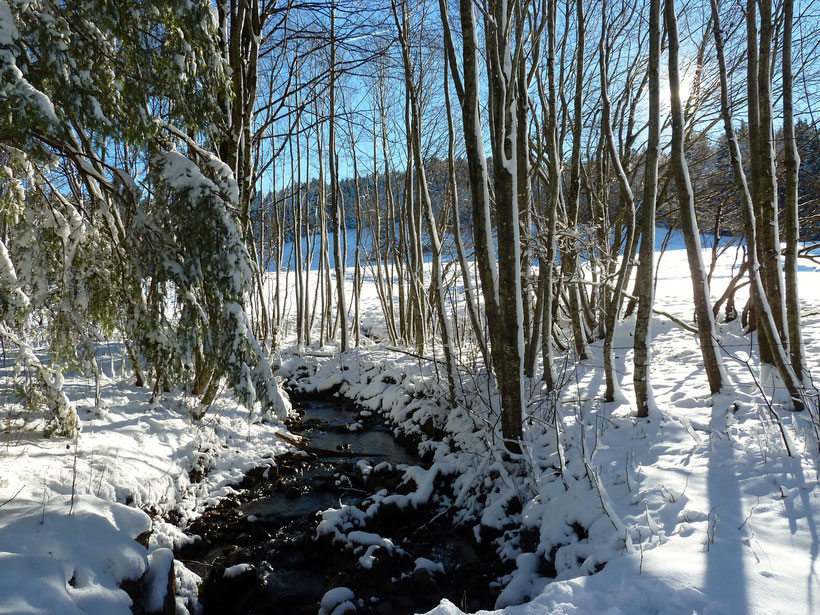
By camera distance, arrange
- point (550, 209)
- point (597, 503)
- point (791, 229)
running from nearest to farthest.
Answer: point (597, 503)
point (791, 229)
point (550, 209)

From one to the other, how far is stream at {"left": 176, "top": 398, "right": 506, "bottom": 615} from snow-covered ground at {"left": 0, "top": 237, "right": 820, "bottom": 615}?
0.96 ft

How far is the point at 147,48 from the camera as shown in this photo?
136 inches

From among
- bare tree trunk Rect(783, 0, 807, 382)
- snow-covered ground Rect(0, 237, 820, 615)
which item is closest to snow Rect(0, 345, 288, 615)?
snow-covered ground Rect(0, 237, 820, 615)

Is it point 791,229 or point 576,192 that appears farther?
point 576,192

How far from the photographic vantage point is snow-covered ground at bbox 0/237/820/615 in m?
2.28

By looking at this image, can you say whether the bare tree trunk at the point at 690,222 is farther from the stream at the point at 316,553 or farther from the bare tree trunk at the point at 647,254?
the stream at the point at 316,553

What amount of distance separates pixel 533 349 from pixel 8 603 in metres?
5.68

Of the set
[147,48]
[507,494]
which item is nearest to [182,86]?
[147,48]

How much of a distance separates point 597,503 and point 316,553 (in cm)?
268

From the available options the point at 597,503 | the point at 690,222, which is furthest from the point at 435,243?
the point at 597,503

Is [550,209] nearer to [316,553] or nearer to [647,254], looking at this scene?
[647,254]

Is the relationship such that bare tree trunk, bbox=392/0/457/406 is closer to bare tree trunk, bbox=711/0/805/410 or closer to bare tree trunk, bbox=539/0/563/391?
bare tree trunk, bbox=539/0/563/391

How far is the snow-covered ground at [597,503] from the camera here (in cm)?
228

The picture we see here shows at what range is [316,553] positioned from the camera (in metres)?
4.11
